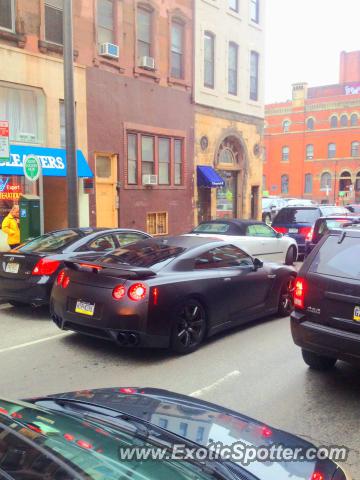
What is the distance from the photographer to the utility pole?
11.0 meters

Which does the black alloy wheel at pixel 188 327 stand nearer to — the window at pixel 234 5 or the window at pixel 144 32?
the window at pixel 144 32

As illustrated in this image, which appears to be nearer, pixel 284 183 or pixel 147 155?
pixel 147 155

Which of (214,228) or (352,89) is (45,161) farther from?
(352,89)

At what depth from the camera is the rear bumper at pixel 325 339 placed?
14.7 feet

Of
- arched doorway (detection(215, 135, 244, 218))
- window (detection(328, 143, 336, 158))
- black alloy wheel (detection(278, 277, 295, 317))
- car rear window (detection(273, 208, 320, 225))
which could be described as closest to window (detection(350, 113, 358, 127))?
window (detection(328, 143, 336, 158))

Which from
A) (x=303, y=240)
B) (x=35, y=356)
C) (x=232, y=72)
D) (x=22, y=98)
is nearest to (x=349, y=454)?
(x=35, y=356)

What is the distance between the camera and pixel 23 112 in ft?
48.7

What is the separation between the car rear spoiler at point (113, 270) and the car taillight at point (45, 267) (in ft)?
5.84

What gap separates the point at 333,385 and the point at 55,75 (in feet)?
43.8

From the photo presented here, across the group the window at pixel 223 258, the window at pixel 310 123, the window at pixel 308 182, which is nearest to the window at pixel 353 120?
the window at pixel 310 123

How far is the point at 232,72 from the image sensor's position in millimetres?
23203

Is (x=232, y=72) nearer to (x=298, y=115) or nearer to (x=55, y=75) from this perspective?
(x=55, y=75)

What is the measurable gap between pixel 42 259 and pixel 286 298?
4.07 metres

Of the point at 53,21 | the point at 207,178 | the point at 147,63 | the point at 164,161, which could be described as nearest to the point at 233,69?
the point at 207,178
